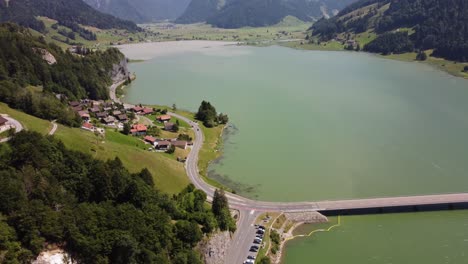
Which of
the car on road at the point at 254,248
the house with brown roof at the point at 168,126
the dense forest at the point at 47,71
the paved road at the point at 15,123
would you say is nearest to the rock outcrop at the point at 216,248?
the car on road at the point at 254,248

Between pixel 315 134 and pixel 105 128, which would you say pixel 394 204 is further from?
pixel 105 128

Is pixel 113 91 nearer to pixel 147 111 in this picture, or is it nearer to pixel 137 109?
pixel 137 109

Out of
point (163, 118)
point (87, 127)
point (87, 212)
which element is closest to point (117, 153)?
point (87, 127)

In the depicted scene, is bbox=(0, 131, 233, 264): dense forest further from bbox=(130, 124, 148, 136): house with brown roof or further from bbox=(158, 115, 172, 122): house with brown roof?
bbox=(158, 115, 172, 122): house with brown roof

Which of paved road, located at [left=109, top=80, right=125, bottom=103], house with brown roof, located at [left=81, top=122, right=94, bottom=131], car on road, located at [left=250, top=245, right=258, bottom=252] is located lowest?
paved road, located at [left=109, top=80, right=125, bottom=103]

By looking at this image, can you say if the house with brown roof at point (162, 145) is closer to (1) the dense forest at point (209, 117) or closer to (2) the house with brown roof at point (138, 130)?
(2) the house with brown roof at point (138, 130)

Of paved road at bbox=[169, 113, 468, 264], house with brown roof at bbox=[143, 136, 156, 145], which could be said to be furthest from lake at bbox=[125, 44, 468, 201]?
house with brown roof at bbox=[143, 136, 156, 145]

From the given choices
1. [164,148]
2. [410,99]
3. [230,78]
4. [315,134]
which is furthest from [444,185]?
[230,78]
